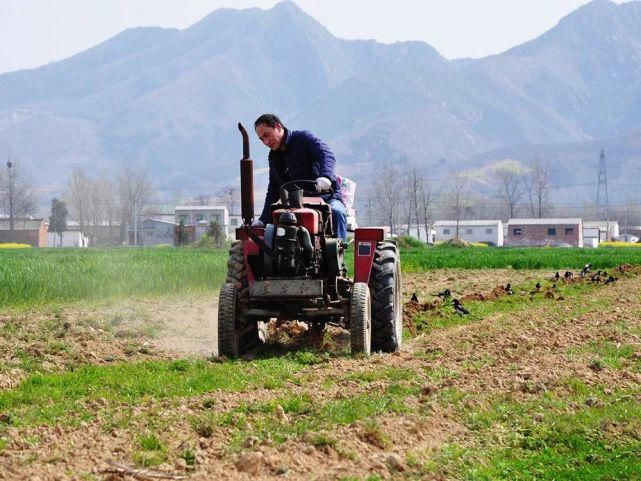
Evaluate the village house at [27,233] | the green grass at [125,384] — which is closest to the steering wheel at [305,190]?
the green grass at [125,384]

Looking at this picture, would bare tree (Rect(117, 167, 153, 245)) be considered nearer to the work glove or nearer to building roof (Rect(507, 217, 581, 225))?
building roof (Rect(507, 217, 581, 225))

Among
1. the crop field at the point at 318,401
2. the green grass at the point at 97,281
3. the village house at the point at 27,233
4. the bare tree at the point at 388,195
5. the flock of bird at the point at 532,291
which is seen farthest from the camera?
the bare tree at the point at 388,195

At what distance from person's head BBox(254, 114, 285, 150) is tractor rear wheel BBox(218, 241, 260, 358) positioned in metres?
1.20

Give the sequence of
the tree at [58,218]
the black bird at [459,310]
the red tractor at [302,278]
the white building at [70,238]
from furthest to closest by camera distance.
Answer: the white building at [70,238] < the tree at [58,218] < the black bird at [459,310] < the red tractor at [302,278]

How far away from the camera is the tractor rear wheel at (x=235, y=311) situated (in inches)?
436

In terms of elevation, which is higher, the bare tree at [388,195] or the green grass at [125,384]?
the bare tree at [388,195]

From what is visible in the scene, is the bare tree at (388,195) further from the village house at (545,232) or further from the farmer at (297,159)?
the farmer at (297,159)

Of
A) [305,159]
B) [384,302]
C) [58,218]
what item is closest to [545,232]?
[58,218]

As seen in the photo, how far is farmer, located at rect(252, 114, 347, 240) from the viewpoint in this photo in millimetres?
11609

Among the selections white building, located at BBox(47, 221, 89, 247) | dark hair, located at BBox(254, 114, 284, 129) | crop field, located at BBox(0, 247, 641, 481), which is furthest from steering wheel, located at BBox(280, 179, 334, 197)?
white building, located at BBox(47, 221, 89, 247)

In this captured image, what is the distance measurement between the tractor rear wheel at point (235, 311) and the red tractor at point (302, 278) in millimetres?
11

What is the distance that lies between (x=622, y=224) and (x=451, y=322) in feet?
617

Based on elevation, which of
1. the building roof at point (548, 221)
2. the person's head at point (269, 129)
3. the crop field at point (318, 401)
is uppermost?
the building roof at point (548, 221)

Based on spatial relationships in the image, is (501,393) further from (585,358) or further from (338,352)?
(338,352)
